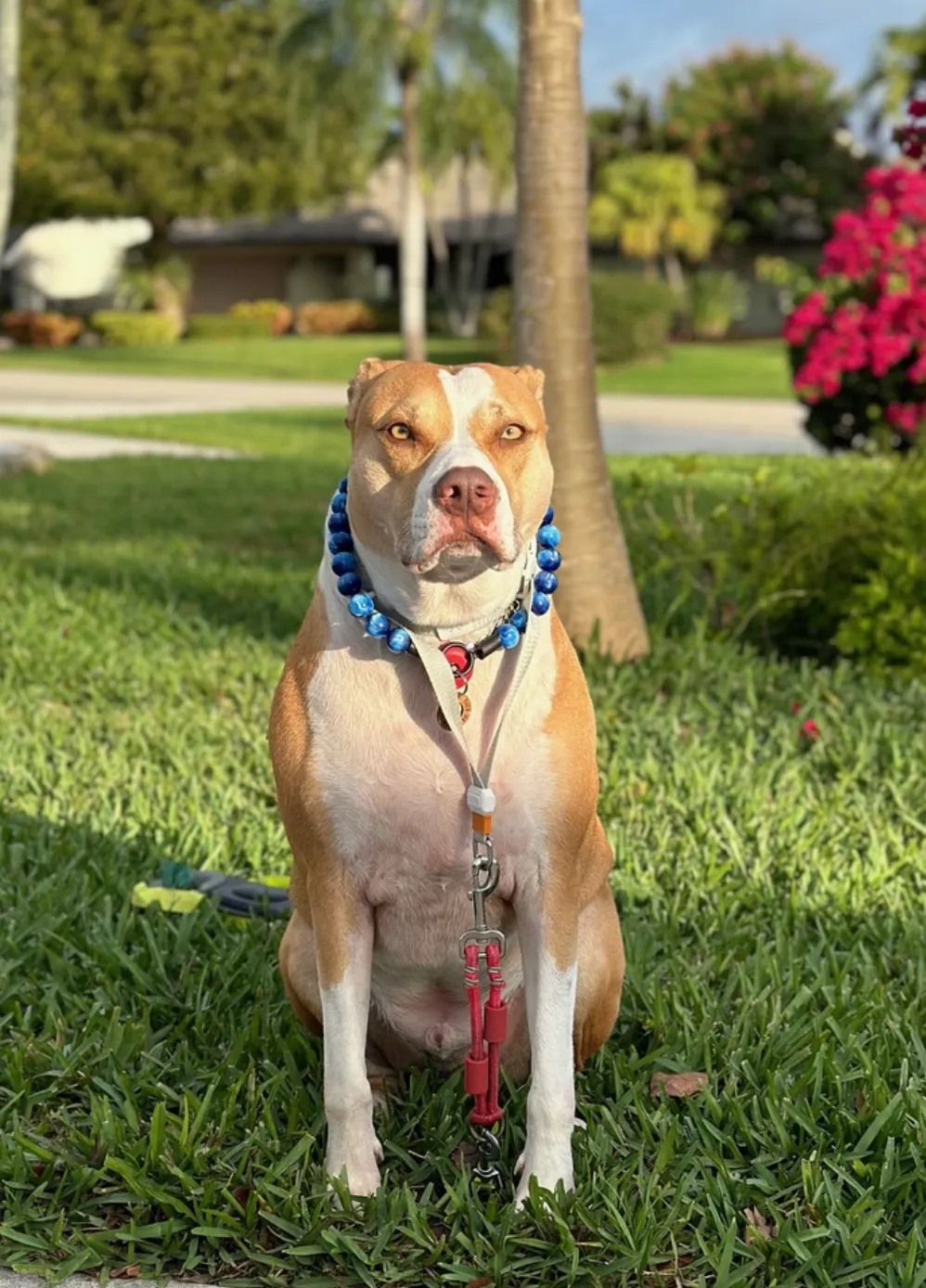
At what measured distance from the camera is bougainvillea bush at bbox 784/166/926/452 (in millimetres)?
9859

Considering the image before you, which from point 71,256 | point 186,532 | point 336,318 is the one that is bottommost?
→ point 186,532

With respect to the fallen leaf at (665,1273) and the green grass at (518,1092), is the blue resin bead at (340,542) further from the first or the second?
the fallen leaf at (665,1273)

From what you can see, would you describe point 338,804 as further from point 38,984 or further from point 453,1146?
point 38,984

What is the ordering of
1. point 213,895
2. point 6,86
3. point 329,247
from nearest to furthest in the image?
1. point 213,895
2. point 6,86
3. point 329,247

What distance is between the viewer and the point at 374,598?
99.1 inches

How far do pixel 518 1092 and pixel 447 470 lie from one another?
1369mm

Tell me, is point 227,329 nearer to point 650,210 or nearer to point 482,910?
point 650,210

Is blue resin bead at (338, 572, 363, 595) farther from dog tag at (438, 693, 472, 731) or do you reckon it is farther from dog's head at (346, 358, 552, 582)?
dog tag at (438, 693, 472, 731)

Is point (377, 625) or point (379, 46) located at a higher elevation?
point (379, 46)

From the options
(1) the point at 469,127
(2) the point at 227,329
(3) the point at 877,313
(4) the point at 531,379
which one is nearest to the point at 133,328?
(2) the point at 227,329

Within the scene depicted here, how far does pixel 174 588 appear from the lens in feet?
24.2

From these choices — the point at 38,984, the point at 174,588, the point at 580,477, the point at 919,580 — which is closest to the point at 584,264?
the point at 580,477

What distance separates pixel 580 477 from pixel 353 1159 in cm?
359

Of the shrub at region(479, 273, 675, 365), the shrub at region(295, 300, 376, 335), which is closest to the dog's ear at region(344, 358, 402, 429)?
the shrub at region(479, 273, 675, 365)
